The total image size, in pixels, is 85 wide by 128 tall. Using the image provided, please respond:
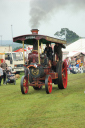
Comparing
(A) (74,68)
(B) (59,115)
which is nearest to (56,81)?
(B) (59,115)

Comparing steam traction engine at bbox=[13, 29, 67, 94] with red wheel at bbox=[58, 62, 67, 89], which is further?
red wheel at bbox=[58, 62, 67, 89]

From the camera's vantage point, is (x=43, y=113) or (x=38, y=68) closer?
(x=43, y=113)

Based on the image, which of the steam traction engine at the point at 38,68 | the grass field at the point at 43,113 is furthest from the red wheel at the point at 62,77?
the grass field at the point at 43,113

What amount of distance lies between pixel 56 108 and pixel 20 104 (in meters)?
1.31

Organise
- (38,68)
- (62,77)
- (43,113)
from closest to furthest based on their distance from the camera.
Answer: (43,113) → (38,68) → (62,77)

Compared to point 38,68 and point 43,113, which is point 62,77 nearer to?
point 38,68

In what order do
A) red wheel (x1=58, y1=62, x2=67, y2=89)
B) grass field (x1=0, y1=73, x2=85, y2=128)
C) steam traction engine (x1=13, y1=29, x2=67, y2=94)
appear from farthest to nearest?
1. red wheel (x1=58, y1=62, x2=67, y2=89)
2. steam traction engine (x1=13, y1=29, x2=67, y2=94)
3. grass field (x1=0, y1=73, x2=85, y2=128)

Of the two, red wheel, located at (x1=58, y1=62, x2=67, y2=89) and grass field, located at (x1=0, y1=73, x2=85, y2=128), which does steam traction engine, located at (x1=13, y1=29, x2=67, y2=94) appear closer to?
red wheel, located at (x1=58, y1=62, x2=67, y2=89)

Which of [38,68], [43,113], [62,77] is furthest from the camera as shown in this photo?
[62,77]

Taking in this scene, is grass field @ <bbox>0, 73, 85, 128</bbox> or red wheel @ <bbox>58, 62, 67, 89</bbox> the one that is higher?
red wheel @ <bbox>58, 62, 67, 89</bbox>

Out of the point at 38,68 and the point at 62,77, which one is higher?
the point at 38,68

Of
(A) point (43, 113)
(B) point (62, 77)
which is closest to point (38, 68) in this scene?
(B) point (62, 77)

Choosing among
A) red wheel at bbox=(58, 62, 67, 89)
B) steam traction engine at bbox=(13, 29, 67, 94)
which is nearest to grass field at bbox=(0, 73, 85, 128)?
steam traction engine at bbox=(13, 29, 67, 94)

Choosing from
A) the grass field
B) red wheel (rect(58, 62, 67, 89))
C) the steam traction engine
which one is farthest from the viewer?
red wheel (rect(58, 62, 67, 89))
